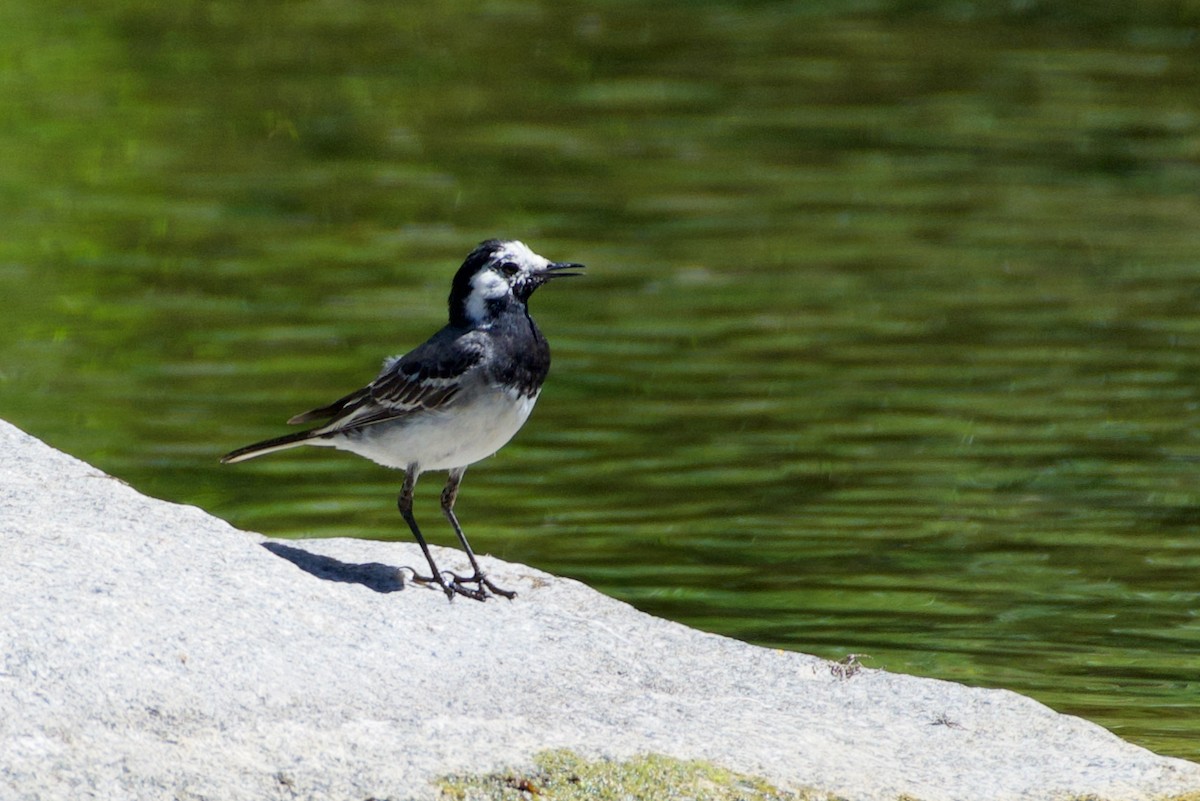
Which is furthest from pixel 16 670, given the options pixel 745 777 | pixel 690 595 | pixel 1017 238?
pixel 1017 238

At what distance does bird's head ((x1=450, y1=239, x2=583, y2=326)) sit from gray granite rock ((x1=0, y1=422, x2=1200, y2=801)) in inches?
41.6

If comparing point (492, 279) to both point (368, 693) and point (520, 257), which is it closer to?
point (520, 257)

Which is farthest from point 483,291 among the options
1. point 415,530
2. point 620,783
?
point 620,783

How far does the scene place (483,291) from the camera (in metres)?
8.18

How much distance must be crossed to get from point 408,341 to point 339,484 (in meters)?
2.49

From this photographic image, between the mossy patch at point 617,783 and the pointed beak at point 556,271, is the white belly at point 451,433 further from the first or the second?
the mossy patch at point 617,783

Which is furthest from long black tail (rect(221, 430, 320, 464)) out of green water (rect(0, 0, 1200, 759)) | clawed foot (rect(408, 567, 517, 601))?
green water (rect(0, 0, 1200, 759))

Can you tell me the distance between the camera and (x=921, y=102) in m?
21.3

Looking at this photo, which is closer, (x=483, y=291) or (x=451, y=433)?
(x=451, y=433)

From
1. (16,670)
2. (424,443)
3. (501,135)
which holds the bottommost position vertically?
(16,670)

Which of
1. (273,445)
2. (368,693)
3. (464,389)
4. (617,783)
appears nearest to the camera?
(617,783)

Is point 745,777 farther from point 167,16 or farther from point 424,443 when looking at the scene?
point 167,16

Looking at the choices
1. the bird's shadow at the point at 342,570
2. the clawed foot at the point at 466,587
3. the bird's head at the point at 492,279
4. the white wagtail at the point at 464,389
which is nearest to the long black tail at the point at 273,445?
the white wagtail at the point at 464,389

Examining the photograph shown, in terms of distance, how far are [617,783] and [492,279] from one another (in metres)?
2.66
